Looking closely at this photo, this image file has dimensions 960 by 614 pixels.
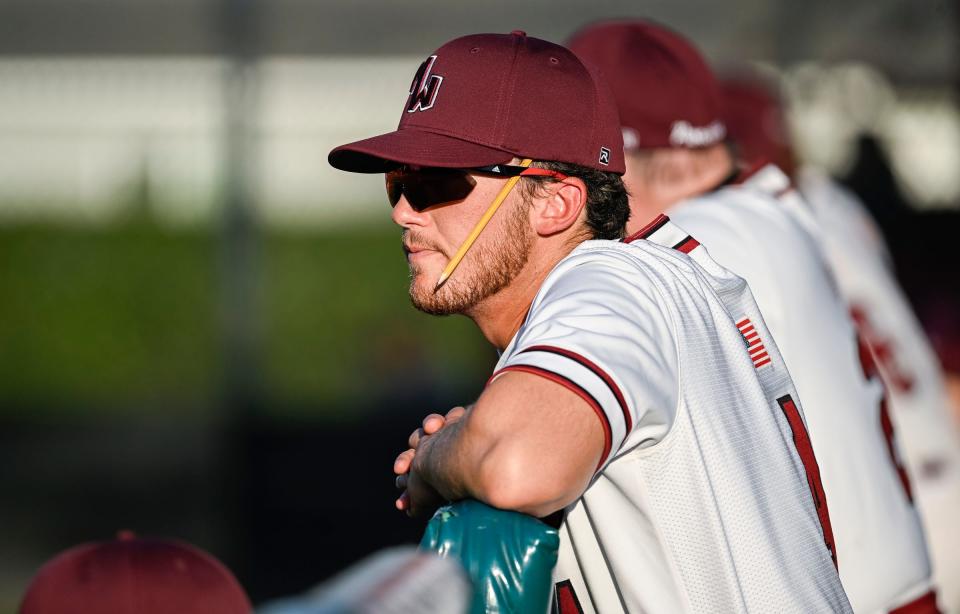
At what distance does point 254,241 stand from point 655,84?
3.54 meters

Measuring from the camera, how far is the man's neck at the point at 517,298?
2359 millimetres

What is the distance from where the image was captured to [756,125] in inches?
197

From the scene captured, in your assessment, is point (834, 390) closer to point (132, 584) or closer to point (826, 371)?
point (826, 371)

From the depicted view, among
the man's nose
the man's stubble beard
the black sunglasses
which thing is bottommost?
the man's stubble beard

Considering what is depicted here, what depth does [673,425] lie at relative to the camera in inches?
76.7

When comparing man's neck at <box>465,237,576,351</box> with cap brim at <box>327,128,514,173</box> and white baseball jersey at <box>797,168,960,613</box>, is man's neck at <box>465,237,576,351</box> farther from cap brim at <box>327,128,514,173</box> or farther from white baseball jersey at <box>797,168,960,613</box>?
white baseball jersey at <box>797,168,960,613</box>

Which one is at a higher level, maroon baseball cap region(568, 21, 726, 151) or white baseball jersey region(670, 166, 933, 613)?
maroon baseball cap region(568, 21, 726, 151)

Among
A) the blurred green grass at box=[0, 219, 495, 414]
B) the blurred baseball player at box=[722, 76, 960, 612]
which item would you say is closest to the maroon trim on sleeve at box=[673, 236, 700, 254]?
the blurred baseball player at box=[722, 76, 960, 612]

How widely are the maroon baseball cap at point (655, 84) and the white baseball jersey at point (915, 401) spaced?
834 mm

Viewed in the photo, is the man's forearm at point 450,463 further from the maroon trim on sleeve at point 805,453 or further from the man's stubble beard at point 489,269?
the maroon trim on sleeve at point 805,453

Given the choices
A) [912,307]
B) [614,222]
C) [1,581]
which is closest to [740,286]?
[614,222]

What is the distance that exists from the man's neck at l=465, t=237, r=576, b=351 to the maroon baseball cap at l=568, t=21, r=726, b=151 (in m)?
1.37

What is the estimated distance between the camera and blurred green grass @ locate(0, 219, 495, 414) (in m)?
11.6

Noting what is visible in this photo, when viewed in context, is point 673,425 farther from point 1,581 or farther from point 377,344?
point 377,344
